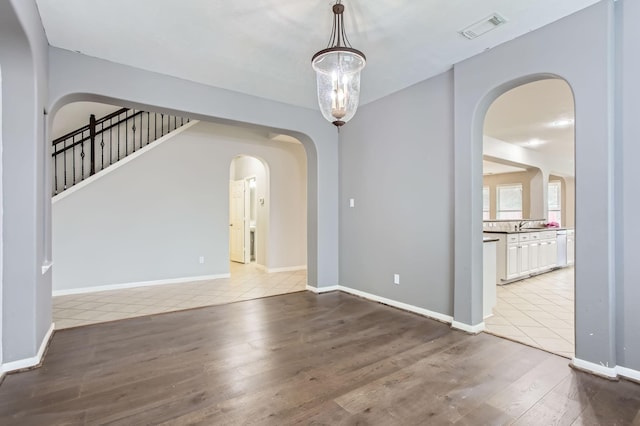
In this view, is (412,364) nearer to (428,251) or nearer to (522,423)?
(522,423)

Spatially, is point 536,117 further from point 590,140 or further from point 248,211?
point 248,211

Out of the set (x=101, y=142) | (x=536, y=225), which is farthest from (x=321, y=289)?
(x=536, y=225)

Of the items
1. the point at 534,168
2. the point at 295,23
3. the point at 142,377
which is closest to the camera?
the point at 142,377

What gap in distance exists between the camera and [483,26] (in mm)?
2604

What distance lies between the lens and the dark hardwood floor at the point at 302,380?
182 centimetres

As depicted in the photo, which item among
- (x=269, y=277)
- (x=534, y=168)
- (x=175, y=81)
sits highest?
(x=175, y=81)

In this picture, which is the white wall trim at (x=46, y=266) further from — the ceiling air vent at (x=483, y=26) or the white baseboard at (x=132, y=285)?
the ceiling air vent at (x=483, y=26)

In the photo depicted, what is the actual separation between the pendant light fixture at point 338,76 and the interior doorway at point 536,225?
7.05ft

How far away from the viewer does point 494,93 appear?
301 cm

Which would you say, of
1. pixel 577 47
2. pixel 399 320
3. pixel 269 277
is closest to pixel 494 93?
pixel 577 47

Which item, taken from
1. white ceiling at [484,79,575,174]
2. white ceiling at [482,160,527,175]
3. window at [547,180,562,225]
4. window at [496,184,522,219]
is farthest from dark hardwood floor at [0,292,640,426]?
window at [496,184,522,219]

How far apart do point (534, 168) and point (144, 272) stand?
8.56 meters

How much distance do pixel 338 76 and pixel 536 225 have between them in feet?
23.6

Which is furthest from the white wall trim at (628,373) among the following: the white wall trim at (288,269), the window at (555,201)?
the window at (555,201)
